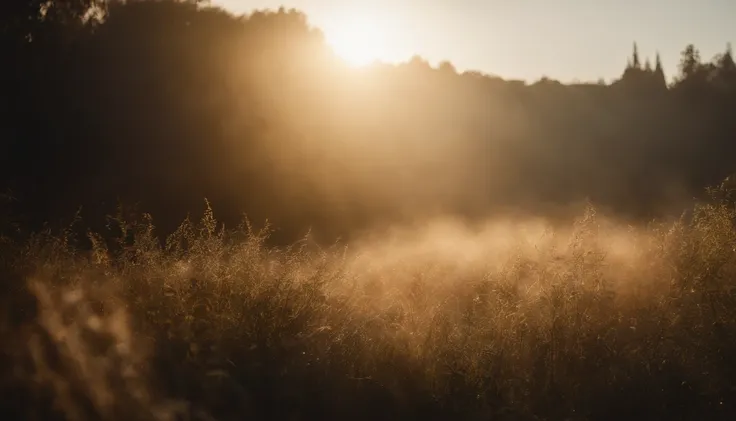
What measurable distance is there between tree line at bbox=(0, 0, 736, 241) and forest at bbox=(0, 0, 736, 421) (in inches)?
4.2

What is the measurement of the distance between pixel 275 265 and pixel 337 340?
4.14 ft

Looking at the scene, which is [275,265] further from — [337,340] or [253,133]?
[253,133]

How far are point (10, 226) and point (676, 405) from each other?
779 cm

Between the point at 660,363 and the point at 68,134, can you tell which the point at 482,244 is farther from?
the point at 68,134

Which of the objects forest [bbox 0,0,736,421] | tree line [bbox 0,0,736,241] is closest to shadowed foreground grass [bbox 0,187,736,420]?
forest [bbox 0,0,736,421]

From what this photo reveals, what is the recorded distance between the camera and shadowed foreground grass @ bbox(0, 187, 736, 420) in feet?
13.4

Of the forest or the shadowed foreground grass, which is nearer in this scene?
the shadowed foreground grass

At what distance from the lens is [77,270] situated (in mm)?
5938

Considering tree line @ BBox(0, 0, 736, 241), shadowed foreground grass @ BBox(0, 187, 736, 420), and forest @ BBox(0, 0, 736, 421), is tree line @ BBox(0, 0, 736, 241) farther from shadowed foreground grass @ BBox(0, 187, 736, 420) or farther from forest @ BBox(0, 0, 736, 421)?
shadowed foreground grass @ BBox(0, 187, 736, 420)

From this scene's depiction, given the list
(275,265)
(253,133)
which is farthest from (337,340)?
(253,133)

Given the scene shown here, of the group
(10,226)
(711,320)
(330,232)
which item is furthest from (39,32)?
(711,320)

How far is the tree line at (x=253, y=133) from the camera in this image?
1880 cm

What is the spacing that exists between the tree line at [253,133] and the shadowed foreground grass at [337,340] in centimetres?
662

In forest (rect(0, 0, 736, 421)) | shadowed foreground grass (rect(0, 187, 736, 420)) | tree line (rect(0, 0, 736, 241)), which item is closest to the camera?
shadowed foreground grass (rect(0, 187, 736, 420))
